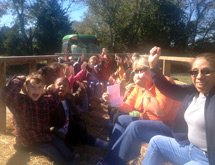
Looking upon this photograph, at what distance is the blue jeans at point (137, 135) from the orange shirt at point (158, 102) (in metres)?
0.12

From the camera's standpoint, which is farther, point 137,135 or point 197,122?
point 137,135

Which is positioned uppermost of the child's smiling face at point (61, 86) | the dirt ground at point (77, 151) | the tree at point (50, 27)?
the tree at point (50, 27)

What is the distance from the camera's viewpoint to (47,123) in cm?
388

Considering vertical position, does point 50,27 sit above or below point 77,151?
above

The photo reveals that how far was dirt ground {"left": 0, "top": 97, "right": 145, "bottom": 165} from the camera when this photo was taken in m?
3.75

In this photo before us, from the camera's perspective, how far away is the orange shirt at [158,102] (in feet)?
12.0

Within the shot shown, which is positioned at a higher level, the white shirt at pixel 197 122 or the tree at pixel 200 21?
the tree at pixel 200 21

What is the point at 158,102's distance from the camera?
144 inches

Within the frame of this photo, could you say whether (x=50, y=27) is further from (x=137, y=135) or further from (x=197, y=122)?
(x=197, y=122)

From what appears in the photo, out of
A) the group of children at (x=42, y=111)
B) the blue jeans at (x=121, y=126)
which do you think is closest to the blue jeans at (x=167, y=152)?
the blue jeans at (x=121, y=126)

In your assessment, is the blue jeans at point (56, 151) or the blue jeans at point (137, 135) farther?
the blue jeans at point (56, 151)

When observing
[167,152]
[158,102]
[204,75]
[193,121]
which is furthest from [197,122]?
[158,102]

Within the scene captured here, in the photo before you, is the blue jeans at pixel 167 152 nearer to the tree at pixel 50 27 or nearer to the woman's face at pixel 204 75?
the woman's face at pixel 204 75

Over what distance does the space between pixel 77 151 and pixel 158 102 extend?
1.47 m
